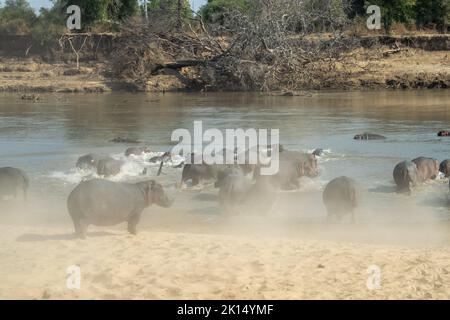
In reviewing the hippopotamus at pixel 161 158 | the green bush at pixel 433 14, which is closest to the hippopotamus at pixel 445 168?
the hippopotamus at pixel 161 158

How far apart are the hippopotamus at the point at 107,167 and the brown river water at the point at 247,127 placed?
0.18 m

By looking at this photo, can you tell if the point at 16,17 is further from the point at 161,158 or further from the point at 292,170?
the point at 292,170

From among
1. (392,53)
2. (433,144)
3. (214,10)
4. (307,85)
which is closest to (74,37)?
(214,10)

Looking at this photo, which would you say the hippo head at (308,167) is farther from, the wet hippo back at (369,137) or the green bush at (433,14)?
the green bush at (433,14)

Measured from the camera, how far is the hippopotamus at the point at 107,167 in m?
11.7

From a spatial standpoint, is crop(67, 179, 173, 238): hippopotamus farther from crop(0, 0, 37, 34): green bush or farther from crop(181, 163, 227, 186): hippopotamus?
crop(0, 0, 37, 34): green bush

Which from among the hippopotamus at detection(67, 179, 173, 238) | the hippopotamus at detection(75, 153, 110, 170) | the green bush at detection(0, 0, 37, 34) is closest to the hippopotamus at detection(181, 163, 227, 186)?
the hippopotamus at detection(75, 153, 110, 170)

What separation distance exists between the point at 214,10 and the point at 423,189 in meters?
30.0

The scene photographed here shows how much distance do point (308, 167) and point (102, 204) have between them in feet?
15.3

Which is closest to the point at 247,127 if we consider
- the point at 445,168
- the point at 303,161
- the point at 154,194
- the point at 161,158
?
the point at 161,158

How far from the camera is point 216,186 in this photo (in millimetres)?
10367

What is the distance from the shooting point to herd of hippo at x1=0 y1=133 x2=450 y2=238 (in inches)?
292

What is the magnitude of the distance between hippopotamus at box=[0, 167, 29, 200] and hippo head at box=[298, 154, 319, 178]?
13.4 feet
